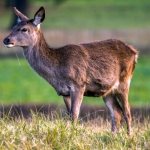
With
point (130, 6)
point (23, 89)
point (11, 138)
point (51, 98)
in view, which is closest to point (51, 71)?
point (11, 138)

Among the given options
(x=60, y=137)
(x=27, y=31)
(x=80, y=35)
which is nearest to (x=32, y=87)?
(x=80, y=35)

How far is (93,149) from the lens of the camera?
1195 centimetres

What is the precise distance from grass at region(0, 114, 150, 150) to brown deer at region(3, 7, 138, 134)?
1.48 metres

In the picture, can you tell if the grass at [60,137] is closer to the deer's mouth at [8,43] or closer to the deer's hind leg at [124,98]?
the deer's mouth at [8,43]

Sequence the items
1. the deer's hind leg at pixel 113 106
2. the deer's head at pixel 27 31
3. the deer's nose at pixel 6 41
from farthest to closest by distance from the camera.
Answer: the deer's hind leg at pixel 113 106 < the deer's head at pixel 27 31 < the deer's nose at pixel 6 41

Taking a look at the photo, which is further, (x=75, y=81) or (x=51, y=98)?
(x=51, y=98)

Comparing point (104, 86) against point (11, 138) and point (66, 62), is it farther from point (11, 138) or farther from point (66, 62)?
point (11, 138)

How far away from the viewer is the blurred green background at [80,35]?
28516 millimetres

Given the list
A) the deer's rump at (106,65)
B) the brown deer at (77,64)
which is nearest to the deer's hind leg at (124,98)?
the brown deer at (77,64)

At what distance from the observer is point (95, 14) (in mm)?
64500

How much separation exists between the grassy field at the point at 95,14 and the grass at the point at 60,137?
42.6m

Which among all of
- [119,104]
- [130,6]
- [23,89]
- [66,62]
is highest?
[66,62]

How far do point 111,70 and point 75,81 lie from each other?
904 millimetres

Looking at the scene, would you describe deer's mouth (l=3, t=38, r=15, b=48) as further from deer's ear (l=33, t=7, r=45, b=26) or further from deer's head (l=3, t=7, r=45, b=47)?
deer's ear (l=33, t=7, r=45, b=26)
